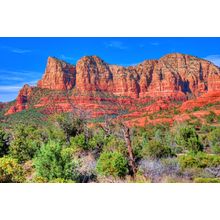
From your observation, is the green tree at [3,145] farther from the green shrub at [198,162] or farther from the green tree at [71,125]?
the green shrub at [198,162]

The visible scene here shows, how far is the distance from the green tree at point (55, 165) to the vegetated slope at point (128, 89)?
20.3ft

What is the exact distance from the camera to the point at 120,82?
20.9m

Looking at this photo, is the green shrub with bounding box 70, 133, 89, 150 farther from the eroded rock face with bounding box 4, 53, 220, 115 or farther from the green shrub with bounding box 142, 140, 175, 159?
the eroded rock face with bounding box 4, 53, 220, 115

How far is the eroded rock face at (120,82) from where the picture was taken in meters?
15.2

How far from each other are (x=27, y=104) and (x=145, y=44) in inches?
510

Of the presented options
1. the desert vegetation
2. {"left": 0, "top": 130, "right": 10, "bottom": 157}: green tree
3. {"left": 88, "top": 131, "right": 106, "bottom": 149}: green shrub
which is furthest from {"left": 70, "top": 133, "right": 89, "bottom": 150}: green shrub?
{"left": 0, "top": 130, "right": 10, "bottom": 157}: green tree

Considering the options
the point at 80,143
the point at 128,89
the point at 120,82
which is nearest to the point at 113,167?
the point at 80,143

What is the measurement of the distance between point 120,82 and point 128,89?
1425 mm

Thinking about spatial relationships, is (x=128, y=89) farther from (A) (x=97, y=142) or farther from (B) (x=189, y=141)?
(A) (x=97, y=142)
